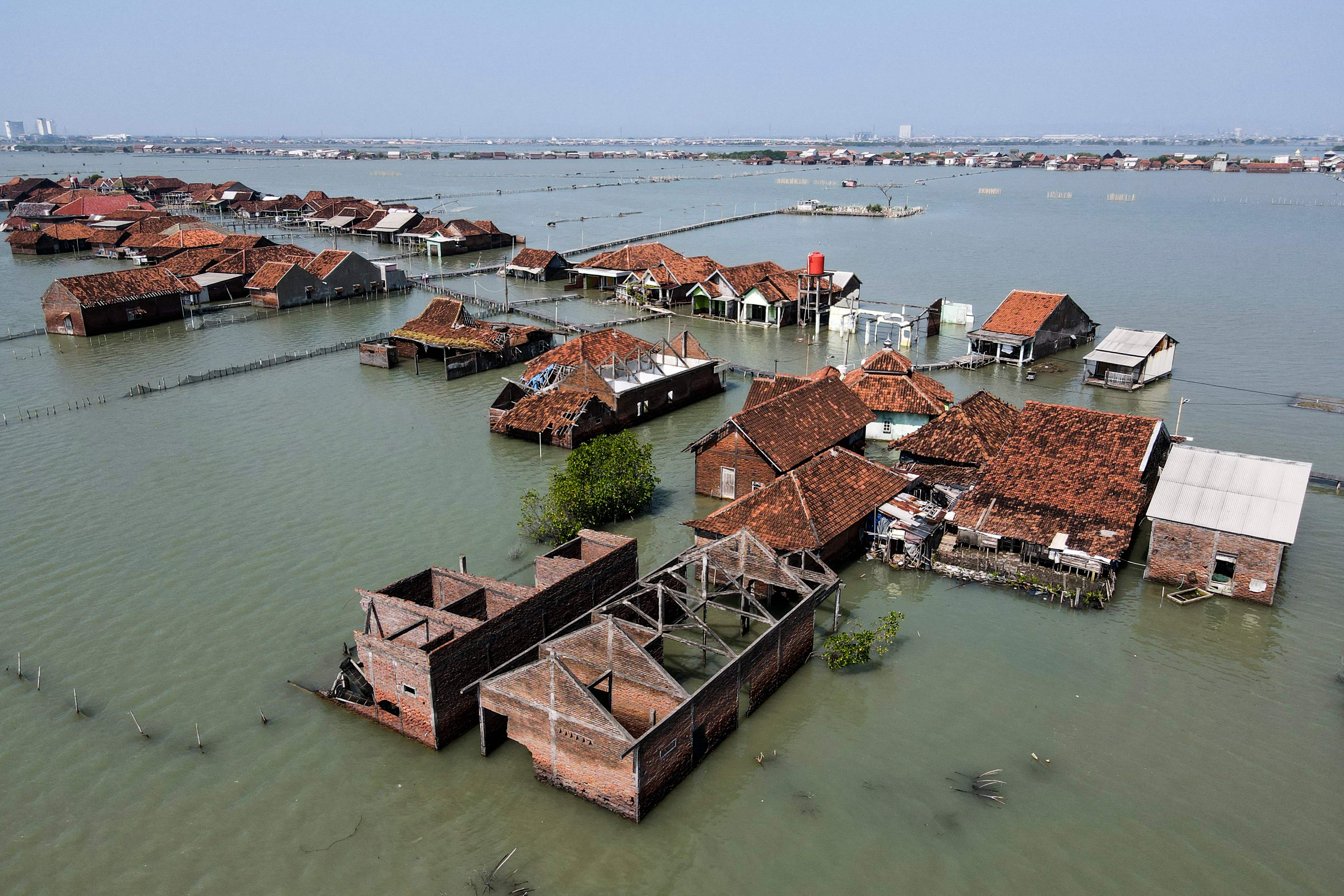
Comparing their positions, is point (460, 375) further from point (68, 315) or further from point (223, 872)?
point (223, 872)

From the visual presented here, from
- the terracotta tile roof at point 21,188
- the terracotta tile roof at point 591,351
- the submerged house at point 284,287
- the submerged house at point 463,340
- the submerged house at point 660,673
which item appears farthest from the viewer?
the terracotta tile roof at point 21,188

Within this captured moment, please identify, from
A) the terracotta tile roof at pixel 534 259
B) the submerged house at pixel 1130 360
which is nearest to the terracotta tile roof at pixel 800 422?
the submerged house at pixel 1130 360

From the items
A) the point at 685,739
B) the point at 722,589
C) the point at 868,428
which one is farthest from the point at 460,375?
the point at 685,739

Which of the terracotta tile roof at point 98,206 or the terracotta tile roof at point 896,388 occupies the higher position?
the terracotta tile roof at point 98,206

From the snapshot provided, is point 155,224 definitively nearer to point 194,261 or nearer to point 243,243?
point 243,243

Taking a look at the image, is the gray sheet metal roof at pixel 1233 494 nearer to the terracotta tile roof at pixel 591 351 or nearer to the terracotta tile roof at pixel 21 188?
the terracotta tile roof at pixel 591 351

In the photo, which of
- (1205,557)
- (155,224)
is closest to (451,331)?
(1205,557)

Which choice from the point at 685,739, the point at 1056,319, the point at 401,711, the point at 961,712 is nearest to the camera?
the point at 685,739
